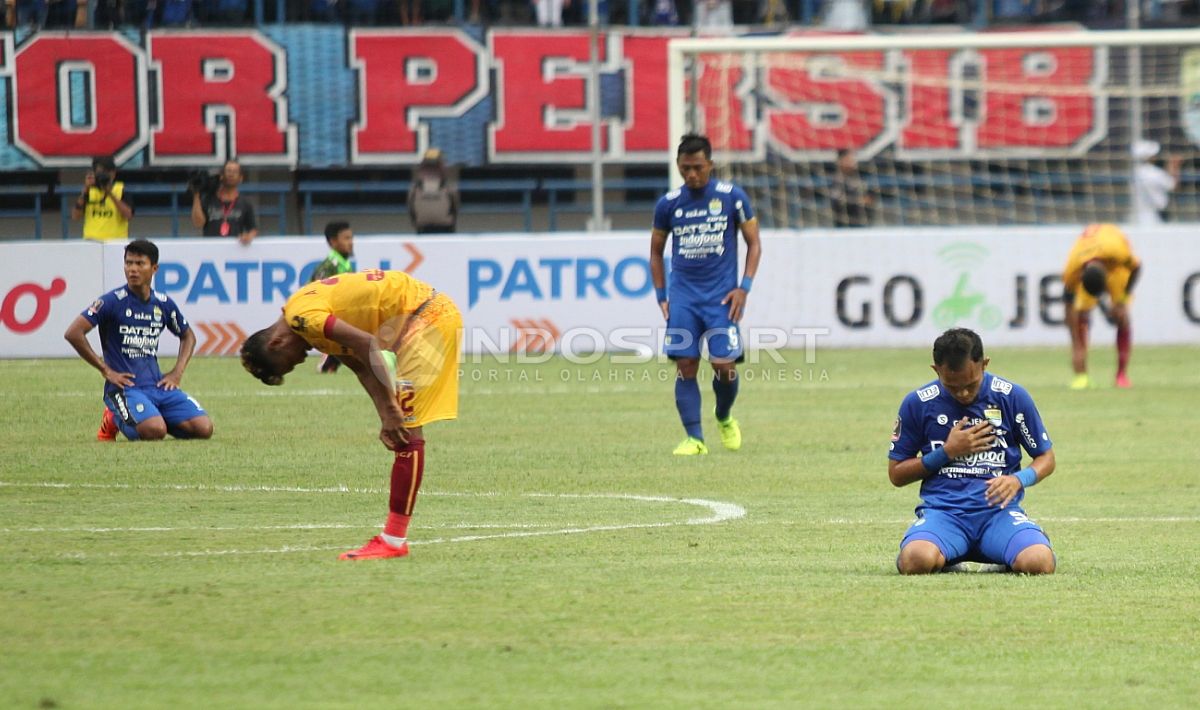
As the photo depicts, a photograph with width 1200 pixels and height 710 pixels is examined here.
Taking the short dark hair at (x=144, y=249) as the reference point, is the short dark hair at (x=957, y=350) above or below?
above

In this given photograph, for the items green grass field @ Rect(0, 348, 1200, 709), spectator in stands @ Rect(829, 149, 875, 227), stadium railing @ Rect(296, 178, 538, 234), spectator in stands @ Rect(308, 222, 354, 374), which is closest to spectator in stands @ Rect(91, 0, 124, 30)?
stadium railing @ Rect(296, 178, 538, 234)

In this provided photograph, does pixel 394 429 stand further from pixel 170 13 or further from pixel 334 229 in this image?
pixel 170 13

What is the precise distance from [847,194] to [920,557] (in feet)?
57.8

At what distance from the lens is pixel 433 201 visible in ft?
79.8

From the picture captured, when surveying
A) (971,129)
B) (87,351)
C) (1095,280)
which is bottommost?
(1095,280)

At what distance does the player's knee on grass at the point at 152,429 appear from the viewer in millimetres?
14445

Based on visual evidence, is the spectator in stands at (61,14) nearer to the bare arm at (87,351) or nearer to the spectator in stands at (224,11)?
the spectator in stands at (224,11)

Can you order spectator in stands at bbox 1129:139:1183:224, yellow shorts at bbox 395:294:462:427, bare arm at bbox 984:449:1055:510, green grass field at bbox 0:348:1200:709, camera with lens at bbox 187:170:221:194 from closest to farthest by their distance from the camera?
1. green grass field at bbox 0:348:1200:709
2. bare arm at bbox 984:449:1055:510
3. yellow shorts at bbox 395:294:462:427
4. camera with lens at bbox 187:170:221:194
5. spectator in stands at bbox 1129:139:1183:224

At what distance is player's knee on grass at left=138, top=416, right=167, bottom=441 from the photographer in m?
14.4

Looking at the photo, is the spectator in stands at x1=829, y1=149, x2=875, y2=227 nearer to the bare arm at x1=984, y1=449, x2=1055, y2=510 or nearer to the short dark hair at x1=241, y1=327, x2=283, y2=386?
the bare arm at x1=984, y1=449, x2=1055, y2=510

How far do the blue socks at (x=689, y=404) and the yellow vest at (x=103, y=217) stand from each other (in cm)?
1182

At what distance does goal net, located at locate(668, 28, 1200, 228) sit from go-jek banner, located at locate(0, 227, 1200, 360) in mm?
3560

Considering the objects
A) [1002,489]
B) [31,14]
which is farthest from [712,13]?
[1002,489]
